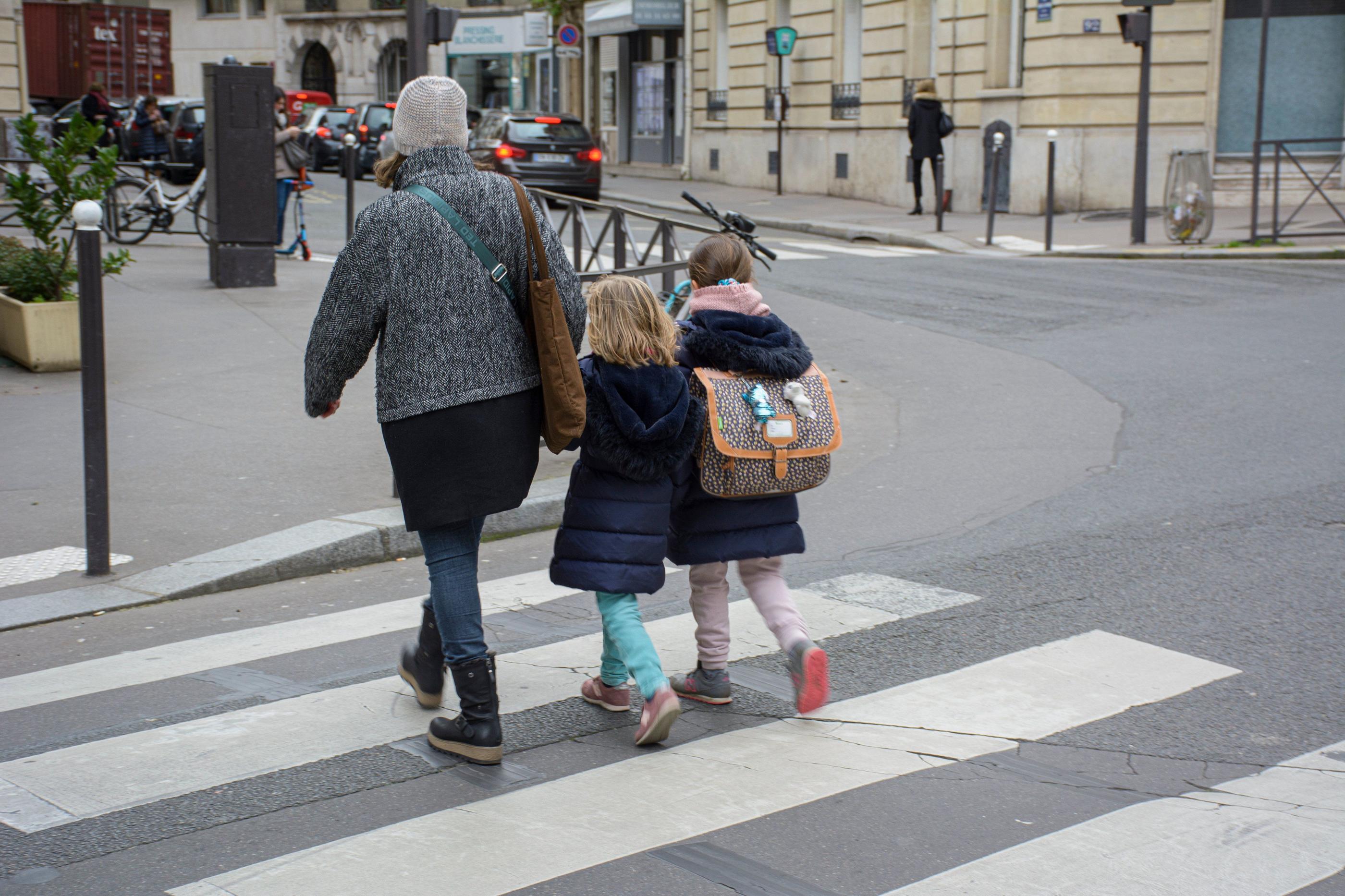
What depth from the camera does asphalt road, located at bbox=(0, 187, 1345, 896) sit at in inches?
132

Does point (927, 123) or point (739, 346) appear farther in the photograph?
point (927, 123)

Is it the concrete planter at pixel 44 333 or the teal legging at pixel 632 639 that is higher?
the concrete planter at pixel 44 333

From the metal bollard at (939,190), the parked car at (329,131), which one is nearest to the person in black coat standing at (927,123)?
the metal bollard at (939,190)

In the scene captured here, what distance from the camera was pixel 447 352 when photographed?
3.75 metres

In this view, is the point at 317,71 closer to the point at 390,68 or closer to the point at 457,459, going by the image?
the point at 390,68

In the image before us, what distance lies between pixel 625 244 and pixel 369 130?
22.5 meters

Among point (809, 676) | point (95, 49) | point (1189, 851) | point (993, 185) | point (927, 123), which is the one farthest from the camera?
point (95, 49)

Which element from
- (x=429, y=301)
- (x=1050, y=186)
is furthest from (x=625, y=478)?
(x=1050, y=186)

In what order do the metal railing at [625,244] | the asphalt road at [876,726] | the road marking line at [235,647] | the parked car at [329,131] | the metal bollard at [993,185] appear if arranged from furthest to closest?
the parked car at [329,131] < the metal bollard at [993,185] < the metal railing at [625,244] < the road marking line at [235,647] < the asphalt road at [876,726]

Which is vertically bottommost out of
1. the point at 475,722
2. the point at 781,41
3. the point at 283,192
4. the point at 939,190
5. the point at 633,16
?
the point at 475,722

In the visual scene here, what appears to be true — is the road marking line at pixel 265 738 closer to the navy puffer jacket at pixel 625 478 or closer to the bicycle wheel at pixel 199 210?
the navy puffer jacket at pixel 625 478

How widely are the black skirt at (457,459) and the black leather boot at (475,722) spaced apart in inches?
16.6

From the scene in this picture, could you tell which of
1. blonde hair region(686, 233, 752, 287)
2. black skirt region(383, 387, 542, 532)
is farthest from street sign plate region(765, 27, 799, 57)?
black skirt region(383, 387, 542, 532)

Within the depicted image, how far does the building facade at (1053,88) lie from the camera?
860 inches
